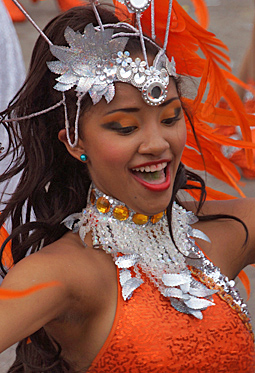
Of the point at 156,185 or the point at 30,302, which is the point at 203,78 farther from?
the point at 30,302

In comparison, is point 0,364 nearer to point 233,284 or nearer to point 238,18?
point 233,284

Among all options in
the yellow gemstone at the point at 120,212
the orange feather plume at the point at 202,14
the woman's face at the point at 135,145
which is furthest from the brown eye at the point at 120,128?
the orange feather plume at the point at 202,14

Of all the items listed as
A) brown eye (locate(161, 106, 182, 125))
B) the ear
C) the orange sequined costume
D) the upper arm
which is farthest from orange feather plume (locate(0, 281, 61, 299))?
brown eye (locate(161, 106, 182, 125))

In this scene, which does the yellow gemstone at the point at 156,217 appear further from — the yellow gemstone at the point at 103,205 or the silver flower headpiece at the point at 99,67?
the silver flower headpiece at the point at 99,67

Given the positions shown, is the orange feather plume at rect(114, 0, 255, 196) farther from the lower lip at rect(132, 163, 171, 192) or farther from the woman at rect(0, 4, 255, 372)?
the lower lip at rect(132, 163, 171, 192)

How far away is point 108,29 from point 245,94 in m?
2.56

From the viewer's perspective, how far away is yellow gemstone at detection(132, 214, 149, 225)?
5.19 ft

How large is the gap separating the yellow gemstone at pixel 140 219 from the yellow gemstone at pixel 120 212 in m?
0.02

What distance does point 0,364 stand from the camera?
2668mm

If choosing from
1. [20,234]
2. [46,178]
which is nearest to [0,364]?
[20,234]

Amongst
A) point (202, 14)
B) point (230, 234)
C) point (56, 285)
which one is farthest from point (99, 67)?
point (202, 14)

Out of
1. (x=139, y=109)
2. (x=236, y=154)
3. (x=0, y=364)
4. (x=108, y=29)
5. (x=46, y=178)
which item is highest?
(x=108, y=29)

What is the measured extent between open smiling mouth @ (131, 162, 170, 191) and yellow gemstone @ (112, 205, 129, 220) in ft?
0.36

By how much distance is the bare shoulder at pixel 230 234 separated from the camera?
171 cm
